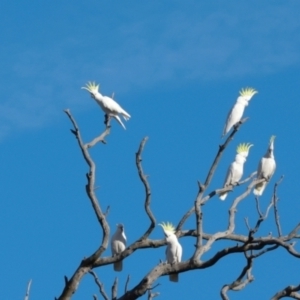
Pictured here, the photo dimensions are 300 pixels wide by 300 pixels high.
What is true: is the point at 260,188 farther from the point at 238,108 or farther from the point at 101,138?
the point at 101,138

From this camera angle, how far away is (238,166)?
8.40 m

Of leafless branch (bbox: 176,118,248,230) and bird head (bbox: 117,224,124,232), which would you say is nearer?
leafless branch (bbox: 176,118,248,230)

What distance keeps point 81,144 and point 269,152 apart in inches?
112

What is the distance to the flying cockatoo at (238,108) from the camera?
27.4ft

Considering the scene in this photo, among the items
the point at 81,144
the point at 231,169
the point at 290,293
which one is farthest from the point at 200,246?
the point at 231,169

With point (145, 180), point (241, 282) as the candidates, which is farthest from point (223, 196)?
point (241, 282)

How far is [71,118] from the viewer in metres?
6.34

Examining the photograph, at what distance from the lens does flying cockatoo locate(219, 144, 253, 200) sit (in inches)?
323

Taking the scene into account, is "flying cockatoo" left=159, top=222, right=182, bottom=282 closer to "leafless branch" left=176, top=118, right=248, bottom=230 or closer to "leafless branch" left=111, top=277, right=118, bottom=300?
"leafless branch" left=176, top=118, right=248, bottom=230

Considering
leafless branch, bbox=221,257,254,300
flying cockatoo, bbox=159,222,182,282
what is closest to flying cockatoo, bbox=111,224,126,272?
flying cockatoo, bbox=159,222,182,282

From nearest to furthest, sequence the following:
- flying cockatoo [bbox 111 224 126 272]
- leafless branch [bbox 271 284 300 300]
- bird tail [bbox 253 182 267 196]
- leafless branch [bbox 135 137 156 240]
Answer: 1. leafless branch [bbox 271 284 300 300]
2. leafless branch [bbox 135 137 156 240]
3. flying cockatoo [bbox 111 224 126 272]
4. bird tail [bbox 253 182 267 196]

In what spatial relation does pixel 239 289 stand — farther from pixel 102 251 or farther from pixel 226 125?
pixel 226 125

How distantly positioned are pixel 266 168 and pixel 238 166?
30 cm

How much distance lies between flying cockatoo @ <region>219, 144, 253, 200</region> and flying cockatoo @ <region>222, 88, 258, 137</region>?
0.28 m
